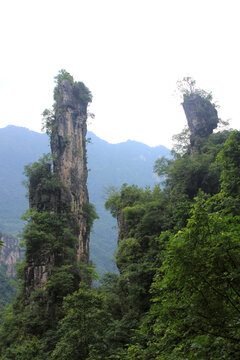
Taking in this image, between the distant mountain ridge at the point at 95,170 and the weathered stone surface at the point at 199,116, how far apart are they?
55.9m

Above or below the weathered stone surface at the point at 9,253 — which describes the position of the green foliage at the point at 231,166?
below

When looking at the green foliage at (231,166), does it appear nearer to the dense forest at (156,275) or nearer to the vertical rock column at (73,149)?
the dense forest at (156,275)

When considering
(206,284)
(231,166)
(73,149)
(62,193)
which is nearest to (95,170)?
(73,149)

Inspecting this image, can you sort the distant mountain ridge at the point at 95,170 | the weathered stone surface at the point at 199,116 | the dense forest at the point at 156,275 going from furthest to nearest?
1. the distant mountain ridge at the point at 95,170
2. the weathered stone surface at the point at 199,116
3. the dense forest at the point at 156,275

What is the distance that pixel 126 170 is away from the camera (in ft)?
434

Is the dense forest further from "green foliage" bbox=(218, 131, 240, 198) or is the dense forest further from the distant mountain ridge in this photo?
the distant mountain ridge

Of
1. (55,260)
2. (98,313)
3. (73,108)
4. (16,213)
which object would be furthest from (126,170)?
(98,313)

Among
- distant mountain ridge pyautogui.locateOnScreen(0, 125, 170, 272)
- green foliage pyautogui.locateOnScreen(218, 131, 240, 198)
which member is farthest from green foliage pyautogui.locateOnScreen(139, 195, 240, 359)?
distant mountain ridge pyautogui.locateOnScreen(0, 125, 170, 272)

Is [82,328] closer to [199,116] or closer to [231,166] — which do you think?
[231,166]

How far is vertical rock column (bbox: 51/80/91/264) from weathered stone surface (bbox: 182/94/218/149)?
12.1 meters

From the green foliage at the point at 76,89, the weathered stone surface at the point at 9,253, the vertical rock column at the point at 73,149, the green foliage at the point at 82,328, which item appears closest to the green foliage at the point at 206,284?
the green foliage at the point at 82,328

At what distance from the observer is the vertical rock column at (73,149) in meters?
25.2

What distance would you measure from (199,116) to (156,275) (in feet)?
A: 82.3

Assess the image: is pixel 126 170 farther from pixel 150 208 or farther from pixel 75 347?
pixel 75 347
